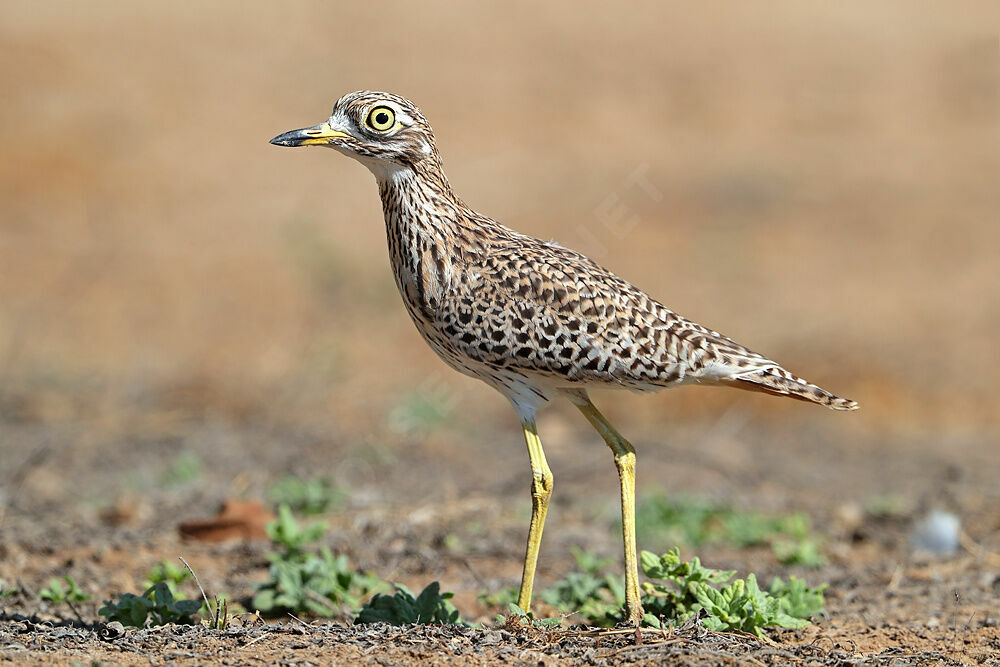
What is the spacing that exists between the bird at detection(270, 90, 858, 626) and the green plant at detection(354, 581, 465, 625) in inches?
13.4

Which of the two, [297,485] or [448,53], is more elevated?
[448,53]

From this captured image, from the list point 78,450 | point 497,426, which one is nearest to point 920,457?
point 497,426

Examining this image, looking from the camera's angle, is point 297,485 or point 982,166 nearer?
point 297,485

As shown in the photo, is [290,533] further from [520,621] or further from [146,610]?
[520,621]

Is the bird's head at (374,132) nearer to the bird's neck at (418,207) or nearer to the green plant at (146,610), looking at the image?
the bird's neck at (418,207)

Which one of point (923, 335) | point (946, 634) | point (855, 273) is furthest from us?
point (855, 273)

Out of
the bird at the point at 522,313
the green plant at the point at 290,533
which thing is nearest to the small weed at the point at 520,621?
the bird at the point at 522,313

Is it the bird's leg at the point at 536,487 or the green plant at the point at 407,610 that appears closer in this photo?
the green plant at the point at 407,610

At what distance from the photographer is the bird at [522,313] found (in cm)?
506

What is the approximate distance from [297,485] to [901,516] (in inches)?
163

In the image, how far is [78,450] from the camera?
9883mm

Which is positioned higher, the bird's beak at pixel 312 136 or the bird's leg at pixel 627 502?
the bird's beak at pixel 312 136

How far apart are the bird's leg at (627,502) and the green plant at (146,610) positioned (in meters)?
1.77

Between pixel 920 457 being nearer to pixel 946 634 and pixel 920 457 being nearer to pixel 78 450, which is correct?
pixel 946 634
